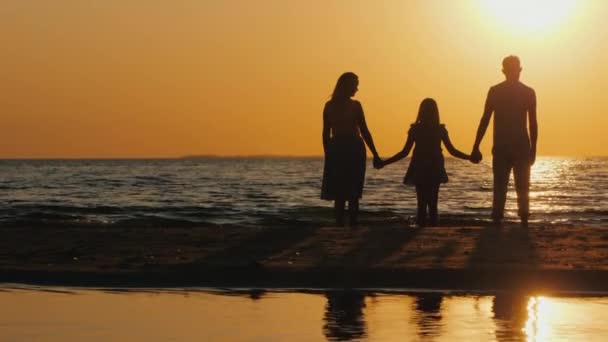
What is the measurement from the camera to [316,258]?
11586mm

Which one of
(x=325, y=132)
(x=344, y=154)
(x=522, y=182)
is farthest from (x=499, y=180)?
(x=325, y=132)

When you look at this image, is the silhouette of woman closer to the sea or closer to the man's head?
the man's head

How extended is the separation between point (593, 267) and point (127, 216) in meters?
21.5

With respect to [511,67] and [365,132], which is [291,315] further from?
[511,67]

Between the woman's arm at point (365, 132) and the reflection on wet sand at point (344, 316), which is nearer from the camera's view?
the reflection on wet sand at point (344, 316)

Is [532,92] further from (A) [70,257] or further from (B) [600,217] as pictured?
(B) [600,217]

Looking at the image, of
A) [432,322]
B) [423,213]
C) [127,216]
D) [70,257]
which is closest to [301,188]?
[127,216]

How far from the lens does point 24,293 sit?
405 inches

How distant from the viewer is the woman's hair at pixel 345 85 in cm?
1418

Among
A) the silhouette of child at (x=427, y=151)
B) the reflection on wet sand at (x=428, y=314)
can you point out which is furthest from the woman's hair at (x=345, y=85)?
the reflection on wet sand at (x=428, y=314)

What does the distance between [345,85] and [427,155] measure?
60.2 inches

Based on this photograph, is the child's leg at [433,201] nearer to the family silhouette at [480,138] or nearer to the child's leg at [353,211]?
the family silhouette at [480,138]

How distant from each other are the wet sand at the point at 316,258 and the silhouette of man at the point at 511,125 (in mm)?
963

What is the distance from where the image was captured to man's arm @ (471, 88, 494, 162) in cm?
1464
